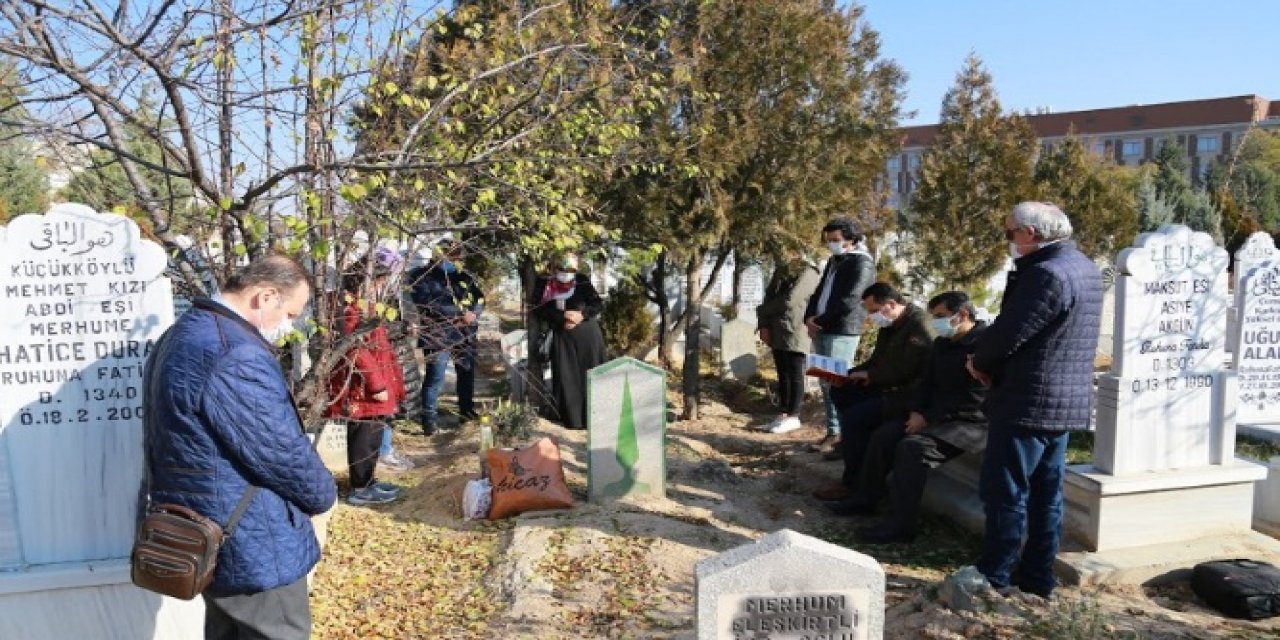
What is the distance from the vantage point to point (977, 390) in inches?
216

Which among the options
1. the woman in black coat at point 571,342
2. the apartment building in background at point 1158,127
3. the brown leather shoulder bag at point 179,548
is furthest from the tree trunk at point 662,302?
the apartment building in background at point 1158,127

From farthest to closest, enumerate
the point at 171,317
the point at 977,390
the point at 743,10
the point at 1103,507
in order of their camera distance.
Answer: the point at 743,10, the point at 977,390, the point at 1103,507, the point at 171,317

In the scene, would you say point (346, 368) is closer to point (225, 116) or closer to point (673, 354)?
point (225, 116)

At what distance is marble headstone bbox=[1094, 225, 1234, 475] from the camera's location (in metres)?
4.98

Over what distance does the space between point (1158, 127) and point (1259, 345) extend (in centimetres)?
6172

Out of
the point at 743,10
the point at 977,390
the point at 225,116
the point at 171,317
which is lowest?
the point at 977,390

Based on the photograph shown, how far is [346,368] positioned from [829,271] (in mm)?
3795

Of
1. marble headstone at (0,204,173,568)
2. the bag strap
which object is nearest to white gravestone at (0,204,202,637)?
marble headstone at (0,204,173,568)

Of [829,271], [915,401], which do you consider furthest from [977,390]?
[829,271]

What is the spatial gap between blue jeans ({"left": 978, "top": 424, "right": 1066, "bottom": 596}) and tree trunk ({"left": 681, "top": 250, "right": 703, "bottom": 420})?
4.68 meters

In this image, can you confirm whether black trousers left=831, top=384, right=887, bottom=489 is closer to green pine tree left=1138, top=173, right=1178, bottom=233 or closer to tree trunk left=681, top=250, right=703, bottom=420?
tree trunk left=681, top=250, right=703, bottom=420

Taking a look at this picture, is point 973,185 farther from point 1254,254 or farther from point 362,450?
point 362,450

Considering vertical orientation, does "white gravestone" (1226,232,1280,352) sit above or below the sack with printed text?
above

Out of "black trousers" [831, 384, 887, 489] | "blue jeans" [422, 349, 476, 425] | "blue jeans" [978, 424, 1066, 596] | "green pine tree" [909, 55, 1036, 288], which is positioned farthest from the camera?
"green pine tree" [909, 55, 1036, 288]
